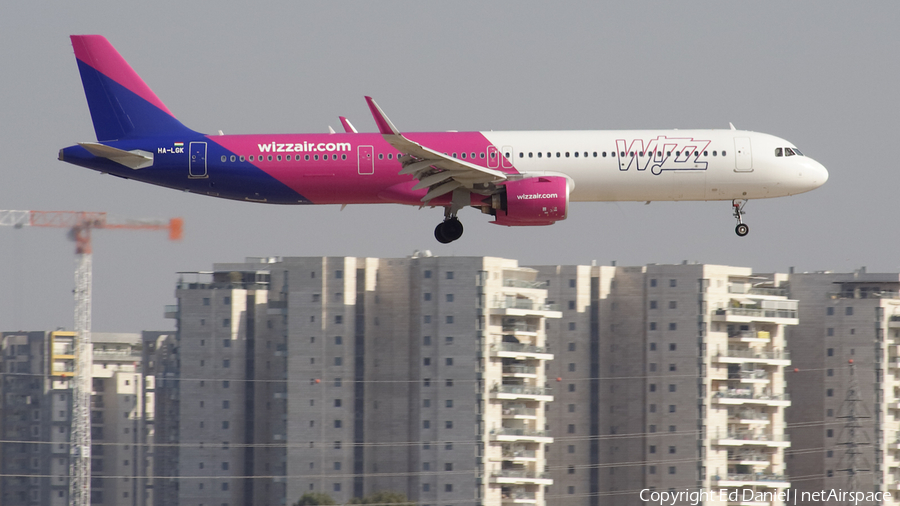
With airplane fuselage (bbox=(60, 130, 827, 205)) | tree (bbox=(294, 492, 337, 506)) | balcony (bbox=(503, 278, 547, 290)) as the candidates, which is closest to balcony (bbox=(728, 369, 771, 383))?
balcony (bbox=(503, 278, 547, 290))

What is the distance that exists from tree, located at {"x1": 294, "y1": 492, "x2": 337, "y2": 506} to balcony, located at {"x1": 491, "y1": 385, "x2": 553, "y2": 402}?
16304mm

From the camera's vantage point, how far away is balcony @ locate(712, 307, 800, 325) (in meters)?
101

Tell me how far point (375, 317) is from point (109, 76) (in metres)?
57.7

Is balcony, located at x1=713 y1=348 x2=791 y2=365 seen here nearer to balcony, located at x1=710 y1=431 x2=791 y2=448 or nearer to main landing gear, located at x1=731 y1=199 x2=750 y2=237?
balcony, located at x1=710 y1=431 x2=791 y2=448

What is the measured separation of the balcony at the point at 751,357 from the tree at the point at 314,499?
35267mm

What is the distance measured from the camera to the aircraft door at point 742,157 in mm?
44062

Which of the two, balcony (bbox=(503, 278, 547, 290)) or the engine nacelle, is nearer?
the engine nacelle

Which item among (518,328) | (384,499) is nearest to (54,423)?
(384,499)

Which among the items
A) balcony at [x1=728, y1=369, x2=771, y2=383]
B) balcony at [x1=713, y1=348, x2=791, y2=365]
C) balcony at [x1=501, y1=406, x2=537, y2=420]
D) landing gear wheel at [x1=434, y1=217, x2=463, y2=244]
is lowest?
balcony at [x1=501, y1=406, x2=537, y2=420]

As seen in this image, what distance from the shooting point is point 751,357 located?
3981 inches

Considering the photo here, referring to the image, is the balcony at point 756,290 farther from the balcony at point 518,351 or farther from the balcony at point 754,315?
the balcony at point 518,351

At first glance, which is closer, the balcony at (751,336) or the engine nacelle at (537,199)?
the engine nacelle at (537,199)

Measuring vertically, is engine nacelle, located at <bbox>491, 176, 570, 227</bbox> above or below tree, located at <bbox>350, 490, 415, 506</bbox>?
above

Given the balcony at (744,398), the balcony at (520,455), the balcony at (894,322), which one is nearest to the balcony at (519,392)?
the balcony at (520,455)
